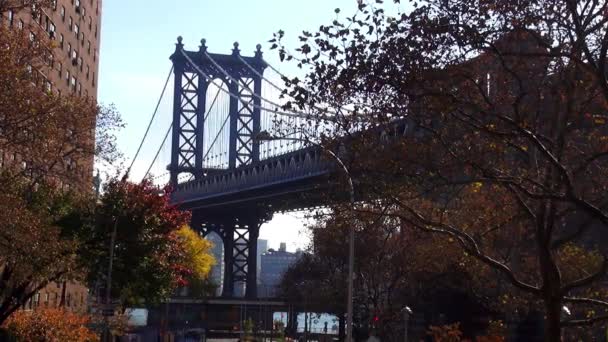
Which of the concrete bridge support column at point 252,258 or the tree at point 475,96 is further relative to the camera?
the concrete bridge support column at point 252,258

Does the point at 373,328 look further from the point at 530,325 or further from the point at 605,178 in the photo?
the point at 605,178

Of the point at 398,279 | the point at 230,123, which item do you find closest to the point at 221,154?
the point at 230,123

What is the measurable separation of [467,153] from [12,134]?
12.6m

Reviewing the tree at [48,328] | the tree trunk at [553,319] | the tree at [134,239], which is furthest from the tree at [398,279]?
the tree trunk at [553,319]

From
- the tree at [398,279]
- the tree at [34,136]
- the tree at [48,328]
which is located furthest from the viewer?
the tree at [398,279]

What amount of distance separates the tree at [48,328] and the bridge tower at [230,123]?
71.6 m

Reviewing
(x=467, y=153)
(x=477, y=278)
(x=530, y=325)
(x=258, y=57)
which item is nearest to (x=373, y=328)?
(x=477, y=278)

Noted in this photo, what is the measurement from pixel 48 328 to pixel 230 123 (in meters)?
80.5

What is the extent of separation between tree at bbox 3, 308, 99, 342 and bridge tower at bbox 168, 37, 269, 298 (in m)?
71.6

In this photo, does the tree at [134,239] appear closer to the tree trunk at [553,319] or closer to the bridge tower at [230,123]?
the tree trunk at [553,319]

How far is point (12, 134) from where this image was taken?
79.1 ft

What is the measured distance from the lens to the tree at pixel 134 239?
41.1 metres

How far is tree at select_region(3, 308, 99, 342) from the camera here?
36750 mm

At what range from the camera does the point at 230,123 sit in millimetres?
116688
